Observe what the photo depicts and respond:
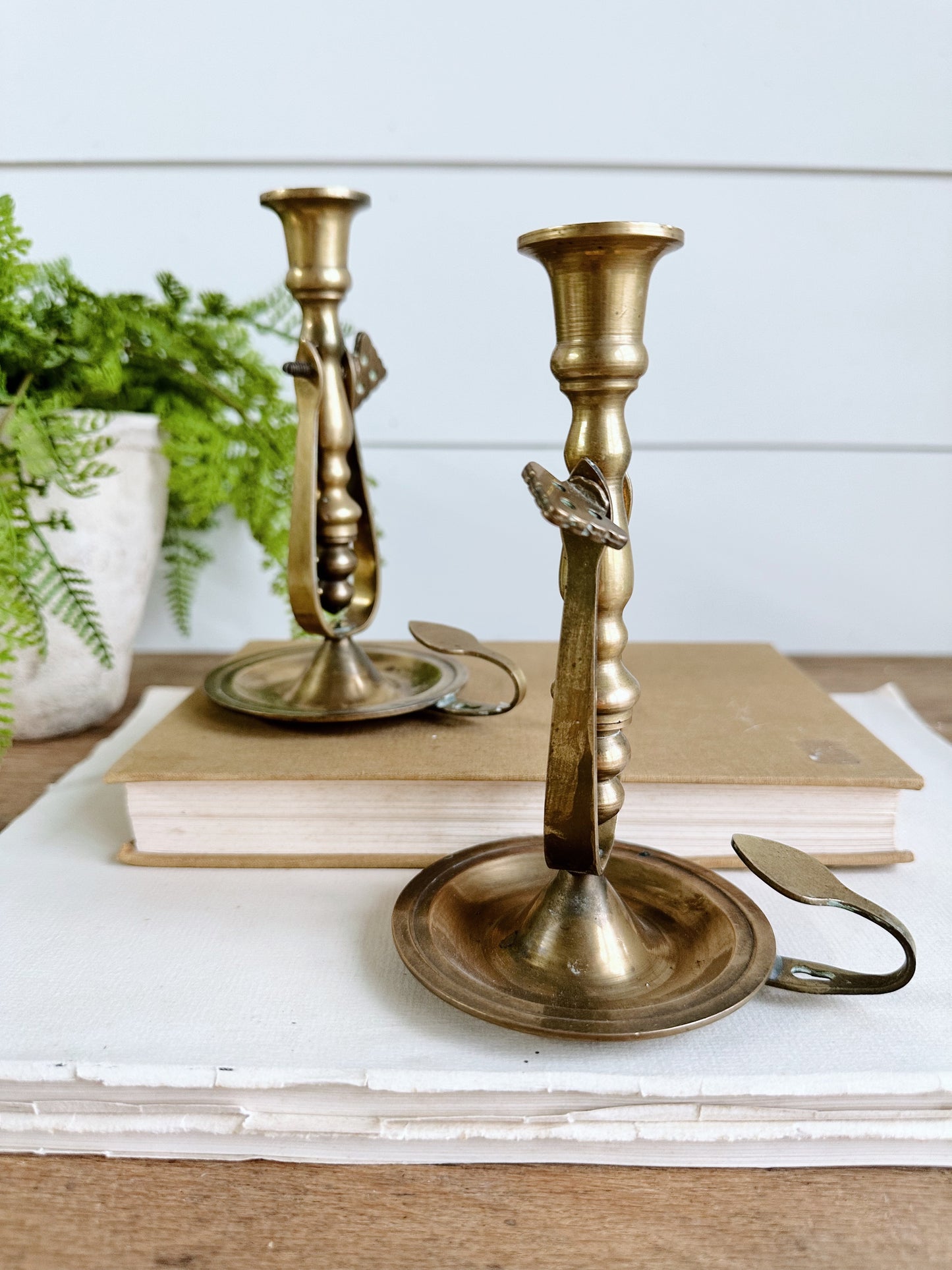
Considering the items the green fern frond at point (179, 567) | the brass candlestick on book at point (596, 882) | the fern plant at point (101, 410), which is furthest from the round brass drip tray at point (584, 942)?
the green fern frond at point (179, 567)

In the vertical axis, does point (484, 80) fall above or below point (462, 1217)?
above

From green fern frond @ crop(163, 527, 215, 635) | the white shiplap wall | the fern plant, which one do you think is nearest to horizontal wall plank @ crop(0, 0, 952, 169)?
the white shiplap wall

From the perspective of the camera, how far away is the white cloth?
1.11 feet

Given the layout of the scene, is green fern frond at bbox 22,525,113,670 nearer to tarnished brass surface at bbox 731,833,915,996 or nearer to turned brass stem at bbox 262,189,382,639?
turned brass stem at bbox 262,189,382,639

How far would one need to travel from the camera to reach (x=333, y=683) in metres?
0.56

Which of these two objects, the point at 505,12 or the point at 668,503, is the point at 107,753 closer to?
the point at 668,503

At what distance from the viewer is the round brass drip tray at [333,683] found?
0.54 metres

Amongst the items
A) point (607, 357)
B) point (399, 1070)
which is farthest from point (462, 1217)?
point (607, 357)

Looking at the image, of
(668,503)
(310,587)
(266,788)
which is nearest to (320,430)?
(310,587)

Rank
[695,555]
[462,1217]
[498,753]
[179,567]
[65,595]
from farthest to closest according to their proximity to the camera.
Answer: [695,555] < [179,567] < [65,595] < [498,753] < [462,1217]

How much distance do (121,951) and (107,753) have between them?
0.25 metres

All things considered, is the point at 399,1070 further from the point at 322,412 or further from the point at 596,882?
the point at 322,412

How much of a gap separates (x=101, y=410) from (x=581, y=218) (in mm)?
445

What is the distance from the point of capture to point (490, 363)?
0.91 m
